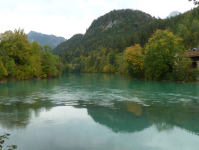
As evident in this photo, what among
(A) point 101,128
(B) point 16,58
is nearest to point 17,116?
(A) point 101,128

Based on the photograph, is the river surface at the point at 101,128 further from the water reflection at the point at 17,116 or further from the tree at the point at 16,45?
the tree at the point at 16,45

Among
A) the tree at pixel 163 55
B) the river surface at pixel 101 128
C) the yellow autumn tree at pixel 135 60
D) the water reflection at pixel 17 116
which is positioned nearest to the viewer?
the river surface at pixel 101 128

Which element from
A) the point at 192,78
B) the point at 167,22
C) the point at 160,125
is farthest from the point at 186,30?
the point at 160,125

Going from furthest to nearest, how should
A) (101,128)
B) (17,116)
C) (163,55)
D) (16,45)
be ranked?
(16,45), (163,55), (17,116), (101,128)

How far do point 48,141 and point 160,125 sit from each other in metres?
6.96

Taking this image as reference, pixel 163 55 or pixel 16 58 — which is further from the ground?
pixel 16 58

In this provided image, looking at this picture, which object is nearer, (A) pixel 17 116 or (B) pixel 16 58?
(A) pixel 17 116

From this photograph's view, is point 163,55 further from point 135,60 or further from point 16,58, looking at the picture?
point 16,58

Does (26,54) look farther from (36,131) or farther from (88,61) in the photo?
(88,61)

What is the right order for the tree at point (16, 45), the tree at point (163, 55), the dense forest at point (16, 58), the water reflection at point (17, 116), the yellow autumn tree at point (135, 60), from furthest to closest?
the yellow autumn tree at point (135, 60)
the tree at point (16, 45)
the dense forest at point (16, 58)
the tree at point (163, 55)
the water reflection at point (17, 116)

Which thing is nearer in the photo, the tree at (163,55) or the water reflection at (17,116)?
the water reflection at (17,116)

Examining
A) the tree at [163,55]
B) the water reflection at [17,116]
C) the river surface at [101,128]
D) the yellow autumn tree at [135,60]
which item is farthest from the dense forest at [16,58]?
the river surface at [101,128]

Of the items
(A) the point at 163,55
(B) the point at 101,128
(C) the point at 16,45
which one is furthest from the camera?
(C) the point at 16,45

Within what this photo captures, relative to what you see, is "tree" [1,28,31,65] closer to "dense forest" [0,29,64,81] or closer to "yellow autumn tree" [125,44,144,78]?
"dense forest" [0,29,64,81]
